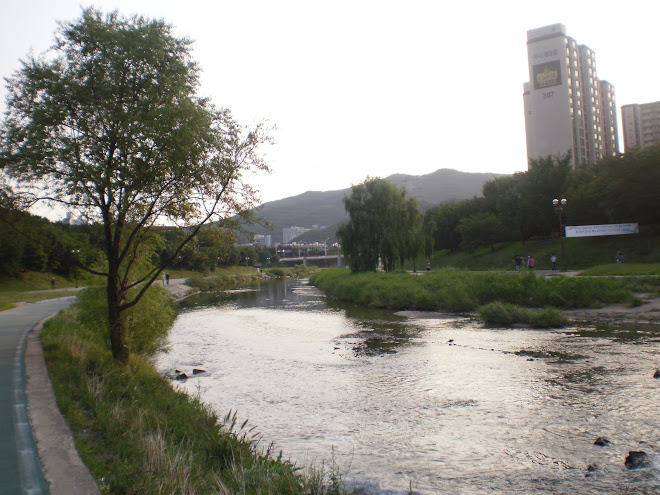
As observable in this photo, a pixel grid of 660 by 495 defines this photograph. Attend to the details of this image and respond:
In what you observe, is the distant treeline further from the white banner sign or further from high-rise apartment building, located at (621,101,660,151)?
high-rise apartment building, located at (621,101,660,151)

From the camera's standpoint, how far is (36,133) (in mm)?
9523

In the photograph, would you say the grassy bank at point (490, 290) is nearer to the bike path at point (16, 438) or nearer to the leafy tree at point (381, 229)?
the leafy tree at point (381, 229)

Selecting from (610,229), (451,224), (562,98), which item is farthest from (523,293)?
(562,98)

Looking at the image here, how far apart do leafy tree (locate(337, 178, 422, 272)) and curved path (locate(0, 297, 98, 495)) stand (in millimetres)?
31874

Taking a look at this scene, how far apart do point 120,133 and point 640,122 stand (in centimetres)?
17161

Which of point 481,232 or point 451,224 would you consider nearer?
point 481,232

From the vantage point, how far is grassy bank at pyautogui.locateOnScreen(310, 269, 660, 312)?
76.5ft

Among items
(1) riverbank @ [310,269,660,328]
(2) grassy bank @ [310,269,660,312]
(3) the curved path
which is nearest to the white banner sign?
(1) riverbank @ [310,269,660,328]

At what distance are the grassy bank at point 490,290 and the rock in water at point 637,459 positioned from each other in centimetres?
1669

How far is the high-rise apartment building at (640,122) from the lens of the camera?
142m

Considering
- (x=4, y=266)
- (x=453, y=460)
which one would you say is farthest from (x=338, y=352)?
(x=4, y=266)

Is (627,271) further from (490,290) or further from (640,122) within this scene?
(640,122)

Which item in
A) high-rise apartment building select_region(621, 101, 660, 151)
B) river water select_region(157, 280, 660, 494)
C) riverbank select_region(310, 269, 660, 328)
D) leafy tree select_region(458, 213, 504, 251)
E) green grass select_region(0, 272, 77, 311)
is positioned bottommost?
river water select_region(157, 280, 660, 494)

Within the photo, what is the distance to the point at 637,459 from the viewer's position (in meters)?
7.22
